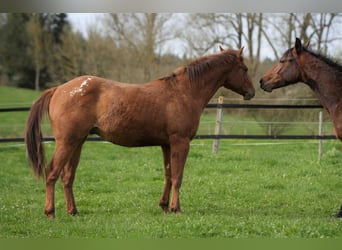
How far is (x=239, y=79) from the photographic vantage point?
→ 19.2 ft

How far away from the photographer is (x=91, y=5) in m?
5.98

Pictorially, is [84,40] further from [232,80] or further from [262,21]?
[232,80]

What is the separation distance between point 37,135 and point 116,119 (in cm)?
97

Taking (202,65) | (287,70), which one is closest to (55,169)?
(202,65)

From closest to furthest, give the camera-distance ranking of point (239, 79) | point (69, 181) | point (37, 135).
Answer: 1. point (37, 135)
2. point (69, 181)
3. point (239, 79)

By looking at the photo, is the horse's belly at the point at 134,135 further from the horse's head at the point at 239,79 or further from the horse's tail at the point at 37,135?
the horse's head at the point at 239,79

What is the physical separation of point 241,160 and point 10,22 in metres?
5.61

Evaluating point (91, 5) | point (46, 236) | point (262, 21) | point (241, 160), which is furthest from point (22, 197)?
point (262, 21)

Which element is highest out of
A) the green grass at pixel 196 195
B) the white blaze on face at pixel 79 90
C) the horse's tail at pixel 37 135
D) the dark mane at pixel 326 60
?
the dark mane at pixel 326 60

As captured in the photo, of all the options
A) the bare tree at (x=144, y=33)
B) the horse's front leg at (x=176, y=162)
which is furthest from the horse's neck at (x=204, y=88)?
the bare tree at (x=144, y=33)

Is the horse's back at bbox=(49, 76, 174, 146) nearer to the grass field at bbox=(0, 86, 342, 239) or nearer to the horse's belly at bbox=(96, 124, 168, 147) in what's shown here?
the horse's belly at bbox=(96, 124, 168, 147)

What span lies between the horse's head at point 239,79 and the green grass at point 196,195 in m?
1.53

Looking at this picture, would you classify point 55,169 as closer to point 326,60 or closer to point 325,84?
point 325,84

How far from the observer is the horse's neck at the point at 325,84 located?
5523 millimetres
